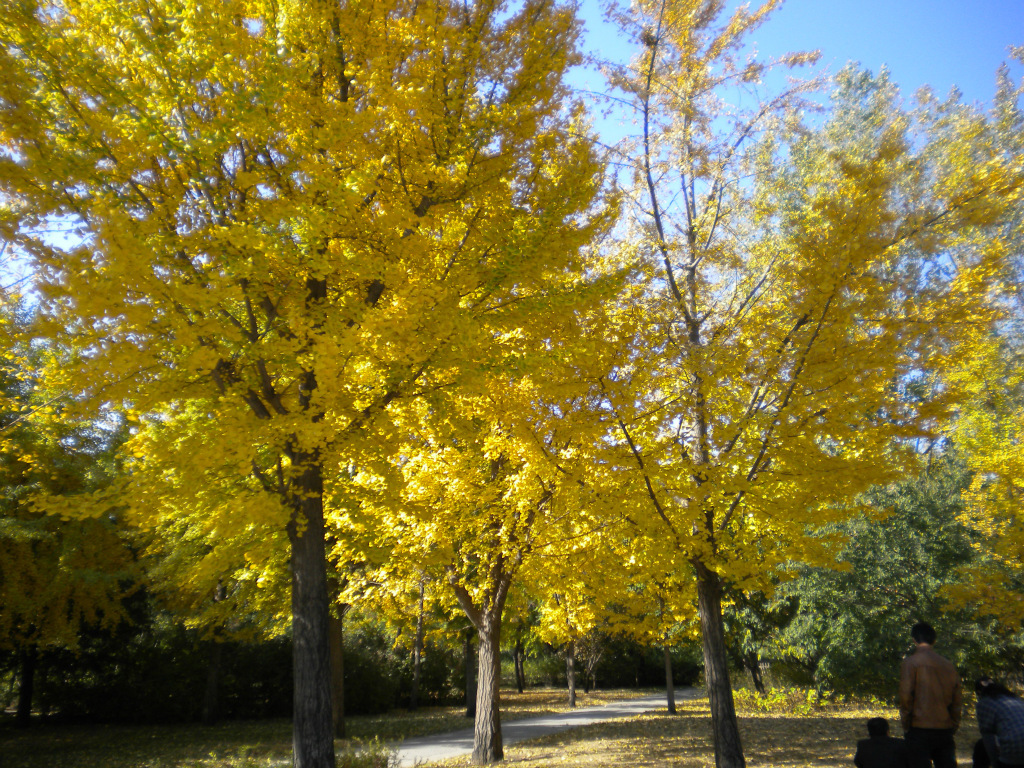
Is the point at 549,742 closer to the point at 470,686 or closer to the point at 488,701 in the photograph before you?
the point at 488,701

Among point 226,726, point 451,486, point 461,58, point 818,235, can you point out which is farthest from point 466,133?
point 226,726

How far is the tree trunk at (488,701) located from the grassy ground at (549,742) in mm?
356

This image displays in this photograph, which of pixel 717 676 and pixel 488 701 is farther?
pixel 488 701

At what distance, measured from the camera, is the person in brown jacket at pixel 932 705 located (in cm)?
447

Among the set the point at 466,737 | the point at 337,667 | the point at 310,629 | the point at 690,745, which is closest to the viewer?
the point at 310,629

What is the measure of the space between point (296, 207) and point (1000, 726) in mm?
6763

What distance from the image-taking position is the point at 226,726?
55.5 ft

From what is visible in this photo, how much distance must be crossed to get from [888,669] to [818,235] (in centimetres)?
1296

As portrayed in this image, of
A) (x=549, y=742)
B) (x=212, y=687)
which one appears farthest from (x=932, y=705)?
(x=212, y=687)

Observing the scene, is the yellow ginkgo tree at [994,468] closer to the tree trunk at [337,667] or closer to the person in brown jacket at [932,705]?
the person in brown jacket at [932,705]

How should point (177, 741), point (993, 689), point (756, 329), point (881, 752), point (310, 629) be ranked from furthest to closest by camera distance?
point (177, 741)
point (756, 329)
point (310, 629)
point (993, 689)
point (881, 752)

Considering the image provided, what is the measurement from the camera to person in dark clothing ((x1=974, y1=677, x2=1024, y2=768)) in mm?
4285

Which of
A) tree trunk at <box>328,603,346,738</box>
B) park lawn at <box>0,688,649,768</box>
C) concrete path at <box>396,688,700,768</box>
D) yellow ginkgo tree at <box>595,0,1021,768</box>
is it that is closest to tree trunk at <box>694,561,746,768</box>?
yellow ginkgo tree at <box>595,0,1021,768</box>

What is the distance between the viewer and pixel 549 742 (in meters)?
11.6
